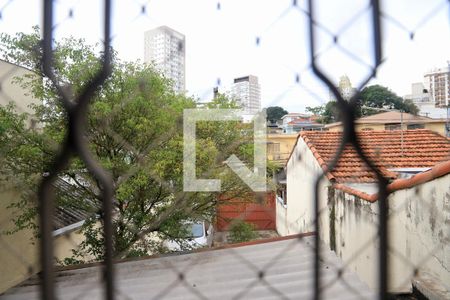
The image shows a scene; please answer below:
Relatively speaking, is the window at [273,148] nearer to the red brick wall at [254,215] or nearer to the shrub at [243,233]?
the red brick wall at [254,215]

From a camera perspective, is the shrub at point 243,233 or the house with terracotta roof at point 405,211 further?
the shrub at point 243,233

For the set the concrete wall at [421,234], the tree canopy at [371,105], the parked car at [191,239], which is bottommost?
the parked car at [191,239]

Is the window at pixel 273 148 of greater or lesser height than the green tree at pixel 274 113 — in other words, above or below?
below

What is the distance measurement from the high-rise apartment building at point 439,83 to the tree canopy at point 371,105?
0.03m

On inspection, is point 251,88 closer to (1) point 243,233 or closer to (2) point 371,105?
(2) point 371,105

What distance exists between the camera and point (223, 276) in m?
0.99

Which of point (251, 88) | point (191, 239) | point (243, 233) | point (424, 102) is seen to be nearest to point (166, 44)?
point (251, 88)

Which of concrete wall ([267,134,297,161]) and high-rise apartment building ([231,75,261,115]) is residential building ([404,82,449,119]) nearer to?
high-rise apartment building ([231,75,261,115])

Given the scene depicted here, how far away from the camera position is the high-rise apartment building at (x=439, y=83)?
362 millimetres

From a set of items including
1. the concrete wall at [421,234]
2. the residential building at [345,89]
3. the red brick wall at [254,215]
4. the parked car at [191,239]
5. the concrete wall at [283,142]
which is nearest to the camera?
the residential building at [345,89]

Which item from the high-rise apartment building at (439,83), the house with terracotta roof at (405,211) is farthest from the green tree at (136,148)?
the high-rise apartment building at (439,83)

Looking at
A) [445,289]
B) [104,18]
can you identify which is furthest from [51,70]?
[445,289]

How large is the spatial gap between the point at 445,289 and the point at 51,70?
0.84 m

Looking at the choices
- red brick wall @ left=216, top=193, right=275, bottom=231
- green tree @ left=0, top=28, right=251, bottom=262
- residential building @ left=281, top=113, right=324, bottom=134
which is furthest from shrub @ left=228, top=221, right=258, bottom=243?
residential building @ left=281, top=113, right=324, bottom=134
